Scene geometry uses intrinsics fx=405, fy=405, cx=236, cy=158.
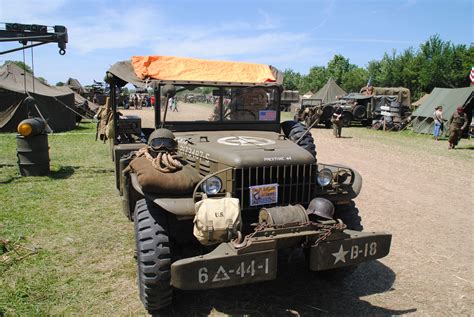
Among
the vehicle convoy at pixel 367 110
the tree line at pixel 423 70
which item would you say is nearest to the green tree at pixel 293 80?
the tree line at pixel 423 70

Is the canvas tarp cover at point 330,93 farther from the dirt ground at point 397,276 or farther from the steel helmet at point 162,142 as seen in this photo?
the steel helmet at point 162,142

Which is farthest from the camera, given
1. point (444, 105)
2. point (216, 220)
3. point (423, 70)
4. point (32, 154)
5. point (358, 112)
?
point (423, 70)

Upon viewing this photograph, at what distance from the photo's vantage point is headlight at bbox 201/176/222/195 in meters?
3.56

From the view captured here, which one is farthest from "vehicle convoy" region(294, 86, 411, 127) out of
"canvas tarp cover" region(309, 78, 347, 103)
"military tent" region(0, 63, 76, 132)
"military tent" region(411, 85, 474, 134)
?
"military tent" region(0, 63, 76, 132)

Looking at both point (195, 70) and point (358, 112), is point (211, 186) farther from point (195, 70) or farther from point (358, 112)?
point (358, 112)

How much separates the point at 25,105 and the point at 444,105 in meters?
17.5

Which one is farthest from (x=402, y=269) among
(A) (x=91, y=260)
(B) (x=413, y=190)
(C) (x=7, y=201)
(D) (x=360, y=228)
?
(C) (x=7, y=201)

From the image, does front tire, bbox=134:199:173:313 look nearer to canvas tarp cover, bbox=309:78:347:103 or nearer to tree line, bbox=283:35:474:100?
canvas tarp cover, bbox=309:78:347:103

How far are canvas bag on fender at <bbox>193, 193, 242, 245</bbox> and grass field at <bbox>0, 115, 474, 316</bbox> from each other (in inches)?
41.2

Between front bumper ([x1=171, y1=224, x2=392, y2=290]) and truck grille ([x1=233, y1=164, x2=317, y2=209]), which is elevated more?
truck grille ([x1=233, y1=164, x2=317, y2=209])

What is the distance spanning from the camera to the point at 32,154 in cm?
827

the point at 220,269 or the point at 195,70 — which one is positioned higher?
the point at 195,70

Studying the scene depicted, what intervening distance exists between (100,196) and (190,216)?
420 cm

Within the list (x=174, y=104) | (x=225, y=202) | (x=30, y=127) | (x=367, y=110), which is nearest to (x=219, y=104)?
(x=174, y=104)
